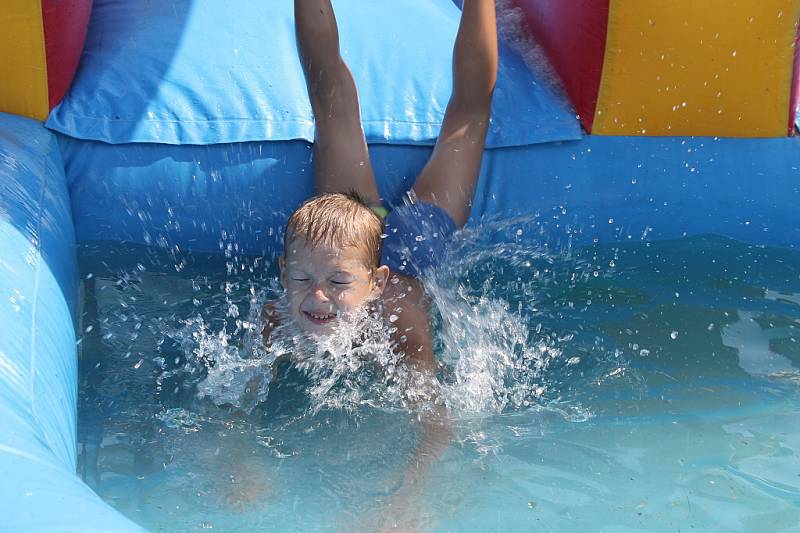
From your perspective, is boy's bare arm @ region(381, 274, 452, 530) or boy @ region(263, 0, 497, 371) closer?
boy's bare arm @ region(381, 274, 452, 530)

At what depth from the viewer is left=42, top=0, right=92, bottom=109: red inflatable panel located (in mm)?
2846

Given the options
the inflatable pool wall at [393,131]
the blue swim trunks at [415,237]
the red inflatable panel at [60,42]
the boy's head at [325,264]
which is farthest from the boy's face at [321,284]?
the red inflatable panel at [60,42]

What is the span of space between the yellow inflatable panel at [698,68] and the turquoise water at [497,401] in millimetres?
378

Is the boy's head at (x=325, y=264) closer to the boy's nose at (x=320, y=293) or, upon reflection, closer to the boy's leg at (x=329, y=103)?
the boy's nose at (x=320, y=293)

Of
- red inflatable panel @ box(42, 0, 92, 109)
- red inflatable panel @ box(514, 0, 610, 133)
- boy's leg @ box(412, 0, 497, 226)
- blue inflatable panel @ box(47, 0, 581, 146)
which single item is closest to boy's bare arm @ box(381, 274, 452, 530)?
boy's leg @ box(412, 0, 497, 226)

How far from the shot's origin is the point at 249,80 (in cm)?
297

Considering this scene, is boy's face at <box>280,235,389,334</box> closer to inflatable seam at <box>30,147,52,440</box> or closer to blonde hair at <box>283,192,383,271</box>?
blonde hair at <box>283,192,383,271</box>

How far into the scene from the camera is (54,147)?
9.12 feet

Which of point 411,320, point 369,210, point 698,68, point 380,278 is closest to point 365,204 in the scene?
point 369,210

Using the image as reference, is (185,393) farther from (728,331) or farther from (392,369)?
(728,331)

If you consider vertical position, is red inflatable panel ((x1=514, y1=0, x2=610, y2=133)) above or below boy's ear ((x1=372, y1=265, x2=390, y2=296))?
above

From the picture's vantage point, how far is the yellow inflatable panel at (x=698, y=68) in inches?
116

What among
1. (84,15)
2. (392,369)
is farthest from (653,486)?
(84,15)

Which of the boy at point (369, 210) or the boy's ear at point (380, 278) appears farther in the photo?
the boy's ear at point (380, 278)
